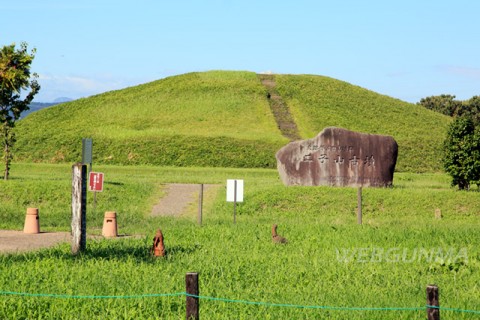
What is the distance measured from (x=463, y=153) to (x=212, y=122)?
43775 mm

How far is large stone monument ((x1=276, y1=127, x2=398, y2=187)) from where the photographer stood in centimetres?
3669

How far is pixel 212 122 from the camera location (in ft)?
257

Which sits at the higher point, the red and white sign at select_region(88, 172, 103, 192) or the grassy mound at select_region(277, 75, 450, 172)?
the grassy mound at select_region(277, 75, 450, 172)

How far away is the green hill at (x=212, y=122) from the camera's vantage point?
209 ft

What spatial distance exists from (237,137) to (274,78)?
35917 mm

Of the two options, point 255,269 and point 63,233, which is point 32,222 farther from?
point 255,269

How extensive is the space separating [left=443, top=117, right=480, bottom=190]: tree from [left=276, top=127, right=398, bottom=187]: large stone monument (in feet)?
11.7

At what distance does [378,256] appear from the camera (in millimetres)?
17172

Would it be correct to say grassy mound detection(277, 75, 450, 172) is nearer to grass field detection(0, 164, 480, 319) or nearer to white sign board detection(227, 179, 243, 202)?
grass field detection(0, 164, 480, 319)

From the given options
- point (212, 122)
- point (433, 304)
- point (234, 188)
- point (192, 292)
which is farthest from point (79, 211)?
point (212, 122)

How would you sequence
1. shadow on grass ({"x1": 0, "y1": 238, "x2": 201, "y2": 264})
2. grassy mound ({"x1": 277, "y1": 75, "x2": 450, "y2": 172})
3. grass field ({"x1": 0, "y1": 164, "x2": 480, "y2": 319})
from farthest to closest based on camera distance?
grassy mound ({"x1": 277, "y1": 75, "x2": 450, "y2": 172}), shadow on grass ({"x1": 0, "y1": 238, "x2": 201, "y2": 264}), grass field ({"x1": 0, "y1": 164, "x2": 480, "y2": 319})

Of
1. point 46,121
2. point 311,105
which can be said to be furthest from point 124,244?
point 311,105

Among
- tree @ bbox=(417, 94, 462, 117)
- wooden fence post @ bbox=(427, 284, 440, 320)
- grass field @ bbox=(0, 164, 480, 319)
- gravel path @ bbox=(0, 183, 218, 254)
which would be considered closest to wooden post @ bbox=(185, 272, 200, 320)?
grass field @ bbox=(0, 164, 480, 319)

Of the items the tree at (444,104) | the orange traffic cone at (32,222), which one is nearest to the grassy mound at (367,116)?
the tree at (444,104)
